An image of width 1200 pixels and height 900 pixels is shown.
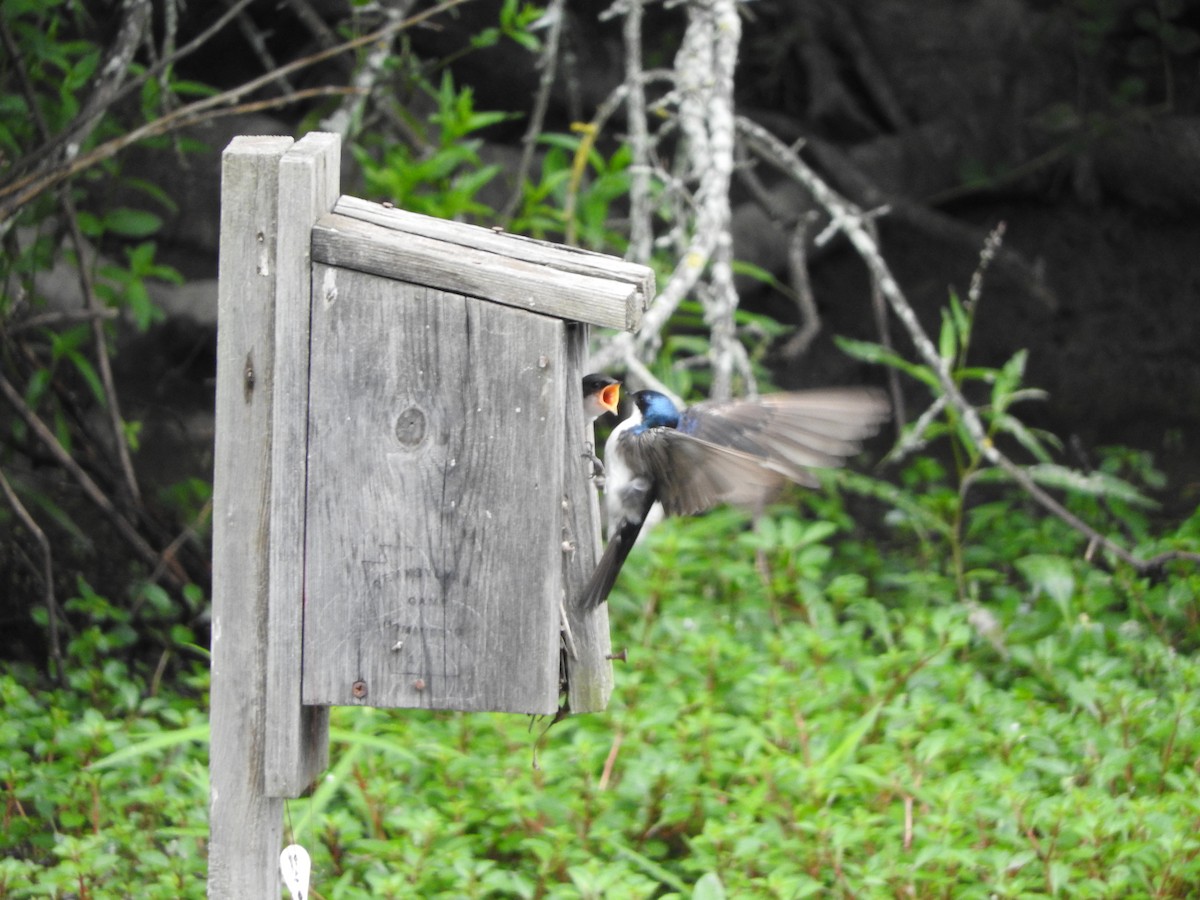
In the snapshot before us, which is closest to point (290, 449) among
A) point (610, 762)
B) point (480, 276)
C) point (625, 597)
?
point (480, 276)

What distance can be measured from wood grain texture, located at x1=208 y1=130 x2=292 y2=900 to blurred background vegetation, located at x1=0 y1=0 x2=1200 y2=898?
569 millimetres

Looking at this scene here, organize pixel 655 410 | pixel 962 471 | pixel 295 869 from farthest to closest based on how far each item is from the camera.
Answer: pixel 962 471, pixel 655 410, pixel 295 869

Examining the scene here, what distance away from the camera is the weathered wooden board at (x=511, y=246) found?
1.94 meters

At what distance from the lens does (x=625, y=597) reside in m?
4.12

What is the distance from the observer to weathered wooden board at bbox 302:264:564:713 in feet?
6.31

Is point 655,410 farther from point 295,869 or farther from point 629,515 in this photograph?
point 295,869

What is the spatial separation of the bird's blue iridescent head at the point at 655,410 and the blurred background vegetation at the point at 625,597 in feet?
2.70

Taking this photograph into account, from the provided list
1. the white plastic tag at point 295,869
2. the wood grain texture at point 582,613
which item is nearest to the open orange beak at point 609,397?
the wood grain texture at point 582,613

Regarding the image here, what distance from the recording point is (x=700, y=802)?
10.2ft

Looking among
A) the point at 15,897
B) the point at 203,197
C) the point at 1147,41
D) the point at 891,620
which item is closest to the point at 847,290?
the point at 1147,41

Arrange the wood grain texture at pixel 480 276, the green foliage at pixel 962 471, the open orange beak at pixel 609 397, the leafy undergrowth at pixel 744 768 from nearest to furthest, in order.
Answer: the wood grain texture at pixel 480 276
the open orange beak at pixel 609 397
the leafy undergrowth at pixel 744 768
the green foliage at pixel 962 471

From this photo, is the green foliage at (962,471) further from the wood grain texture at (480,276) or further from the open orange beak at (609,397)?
the wood grain texture at (480,276)

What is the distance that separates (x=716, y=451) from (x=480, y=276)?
0.47 m

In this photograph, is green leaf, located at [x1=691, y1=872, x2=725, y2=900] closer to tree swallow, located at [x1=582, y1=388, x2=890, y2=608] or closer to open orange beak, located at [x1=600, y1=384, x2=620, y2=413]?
tree swallow, located at [x1=582, y1=388, x2=890, y2=608]
